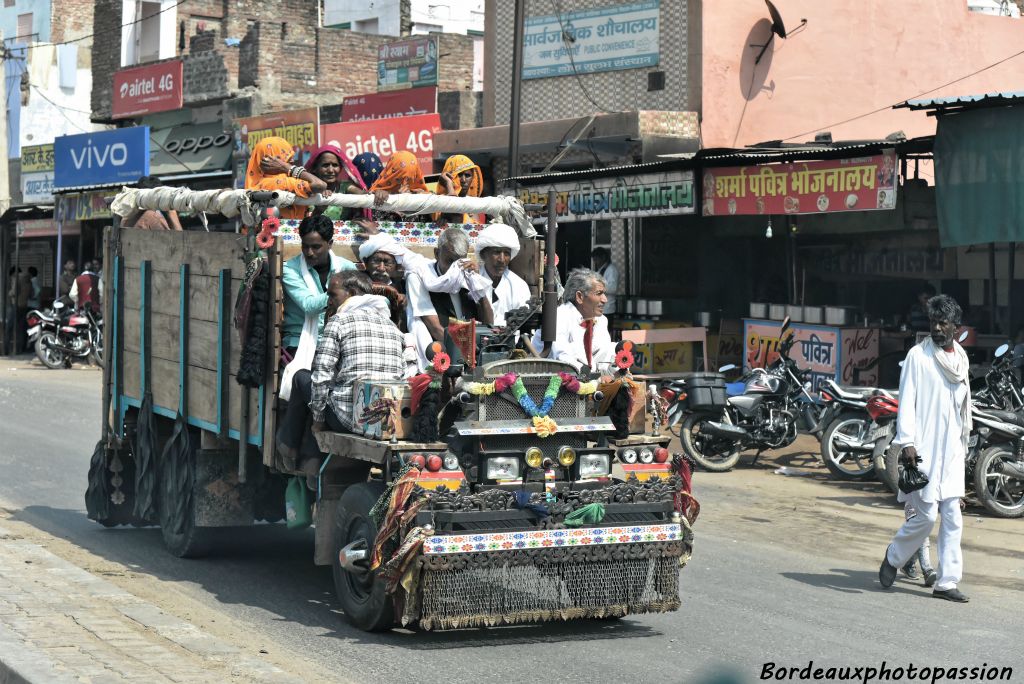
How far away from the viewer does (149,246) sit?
31.4ft

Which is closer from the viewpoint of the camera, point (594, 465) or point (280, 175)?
point (594, 465)

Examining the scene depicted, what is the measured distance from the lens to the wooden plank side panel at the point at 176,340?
8570 mm

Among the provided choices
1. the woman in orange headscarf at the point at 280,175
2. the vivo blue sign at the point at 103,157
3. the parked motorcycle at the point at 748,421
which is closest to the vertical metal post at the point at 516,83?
the parked motorcycle at the point at 748,421

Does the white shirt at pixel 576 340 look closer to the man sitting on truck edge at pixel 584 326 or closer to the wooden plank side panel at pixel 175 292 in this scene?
the man sitting on truck edge at pixel 584 326

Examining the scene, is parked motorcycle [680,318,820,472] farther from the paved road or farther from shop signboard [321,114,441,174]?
shop signboard [321,114,441,174]

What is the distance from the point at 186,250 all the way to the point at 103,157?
23243 millimetres

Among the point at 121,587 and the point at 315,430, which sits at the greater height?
the point at 315,430

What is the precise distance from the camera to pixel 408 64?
2992cm

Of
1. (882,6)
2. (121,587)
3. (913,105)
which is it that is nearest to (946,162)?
(913,105)

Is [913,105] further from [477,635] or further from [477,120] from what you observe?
[477,120]

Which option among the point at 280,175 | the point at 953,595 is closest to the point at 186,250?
the point at 280,175

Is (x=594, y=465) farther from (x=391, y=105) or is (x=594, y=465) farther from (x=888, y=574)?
(x=391, y=105)

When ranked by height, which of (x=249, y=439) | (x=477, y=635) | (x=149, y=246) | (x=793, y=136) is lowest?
(x=477, y=635)

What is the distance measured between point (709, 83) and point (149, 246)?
12.6m
